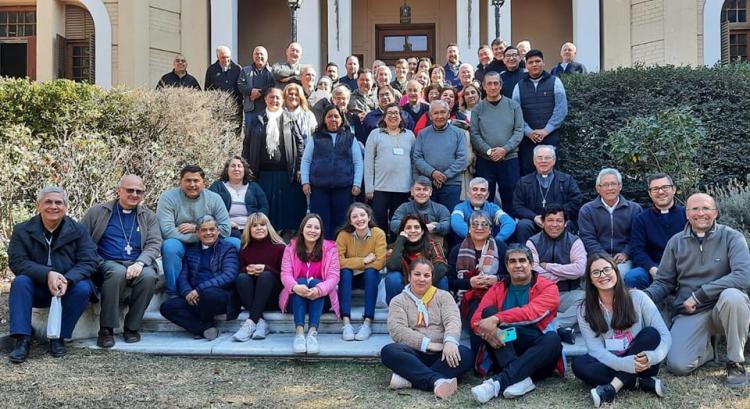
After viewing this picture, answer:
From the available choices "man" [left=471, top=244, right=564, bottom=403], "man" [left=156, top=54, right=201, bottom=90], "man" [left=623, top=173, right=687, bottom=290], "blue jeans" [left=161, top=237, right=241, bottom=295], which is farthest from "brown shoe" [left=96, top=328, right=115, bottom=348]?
"man" [left=156, top=54, right=201, bottom=90]

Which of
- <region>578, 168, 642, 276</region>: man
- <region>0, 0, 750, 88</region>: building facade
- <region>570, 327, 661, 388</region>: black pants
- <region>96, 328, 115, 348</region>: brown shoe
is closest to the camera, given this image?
<region>570, 327, 661, 388</region>: black pants

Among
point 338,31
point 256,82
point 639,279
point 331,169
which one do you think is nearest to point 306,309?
point 331,169

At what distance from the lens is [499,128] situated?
7305mm

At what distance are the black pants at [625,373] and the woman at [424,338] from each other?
31.8 inches

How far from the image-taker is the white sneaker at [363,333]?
581cm

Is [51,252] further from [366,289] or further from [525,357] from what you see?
[525,357]

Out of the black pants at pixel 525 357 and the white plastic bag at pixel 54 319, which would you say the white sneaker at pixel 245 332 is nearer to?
the white plastic bag at pixel 54 319

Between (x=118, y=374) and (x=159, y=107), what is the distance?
17.2 feet

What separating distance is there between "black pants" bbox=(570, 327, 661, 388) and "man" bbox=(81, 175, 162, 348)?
12.0 feet

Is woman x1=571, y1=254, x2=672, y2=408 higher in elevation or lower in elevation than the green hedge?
lower

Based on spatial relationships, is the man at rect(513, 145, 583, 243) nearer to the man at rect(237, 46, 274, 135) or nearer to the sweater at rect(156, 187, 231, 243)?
the sweater at rect(156, 187, 231, 243)

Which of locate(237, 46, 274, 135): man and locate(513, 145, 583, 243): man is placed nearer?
locate(513, 145, 583, 243): man

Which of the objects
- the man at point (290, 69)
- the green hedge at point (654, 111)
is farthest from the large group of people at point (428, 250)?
the man at point (290, 69)

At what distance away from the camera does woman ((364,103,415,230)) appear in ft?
23.3
